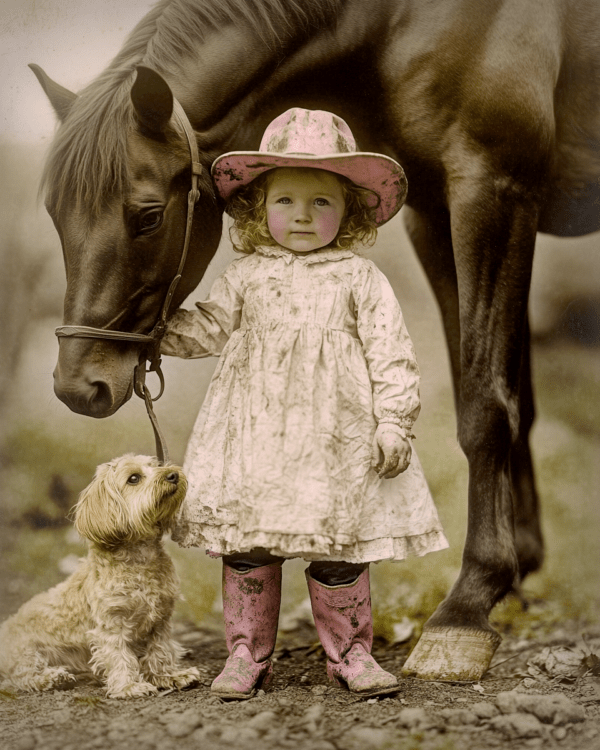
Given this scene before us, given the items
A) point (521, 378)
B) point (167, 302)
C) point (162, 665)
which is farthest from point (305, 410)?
point (521, 378)

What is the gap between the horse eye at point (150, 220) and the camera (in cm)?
229

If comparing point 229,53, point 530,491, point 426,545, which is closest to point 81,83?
point 229,53

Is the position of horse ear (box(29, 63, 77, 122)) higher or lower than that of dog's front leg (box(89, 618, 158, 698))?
higher

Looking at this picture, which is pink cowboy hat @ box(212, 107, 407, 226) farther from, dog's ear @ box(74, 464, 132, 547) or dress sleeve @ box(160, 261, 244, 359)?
dog's ear @ box(74, 464, 132, 547)

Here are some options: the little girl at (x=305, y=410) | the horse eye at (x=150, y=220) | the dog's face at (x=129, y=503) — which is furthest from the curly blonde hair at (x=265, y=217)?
the dog's face at (x=129, y=503)

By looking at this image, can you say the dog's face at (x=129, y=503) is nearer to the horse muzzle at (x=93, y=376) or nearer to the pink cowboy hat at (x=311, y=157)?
the horse muzzle at (x=93, y=376)

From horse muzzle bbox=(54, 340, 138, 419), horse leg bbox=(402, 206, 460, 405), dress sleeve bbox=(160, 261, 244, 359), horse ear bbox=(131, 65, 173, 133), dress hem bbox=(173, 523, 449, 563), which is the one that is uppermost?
horse ear bbox=(131, 65, 173, 133)

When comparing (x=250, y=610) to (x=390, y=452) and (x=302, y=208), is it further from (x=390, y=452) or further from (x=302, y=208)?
(x=302, y=208)

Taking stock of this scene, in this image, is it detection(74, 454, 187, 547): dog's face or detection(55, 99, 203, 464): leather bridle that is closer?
detection(74, 454, 187, 547): dog's face

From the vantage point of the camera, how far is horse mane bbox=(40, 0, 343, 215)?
2.22 metres

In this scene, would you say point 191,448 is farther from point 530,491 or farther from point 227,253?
point 530,491

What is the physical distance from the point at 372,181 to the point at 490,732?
1.61m

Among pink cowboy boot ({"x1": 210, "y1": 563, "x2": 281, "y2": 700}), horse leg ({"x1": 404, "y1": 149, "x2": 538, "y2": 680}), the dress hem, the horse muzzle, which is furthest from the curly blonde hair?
pink cowboy boot ({"x1": 210, "y1": 563, "x2": 281, "y2": 700})

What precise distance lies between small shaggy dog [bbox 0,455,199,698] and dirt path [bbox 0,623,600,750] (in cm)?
8
